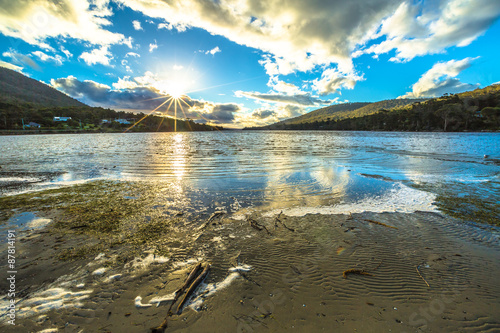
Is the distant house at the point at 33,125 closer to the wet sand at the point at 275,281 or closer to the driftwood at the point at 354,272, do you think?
the wet sand at the point at 275,281

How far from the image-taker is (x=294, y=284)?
417 centimetres

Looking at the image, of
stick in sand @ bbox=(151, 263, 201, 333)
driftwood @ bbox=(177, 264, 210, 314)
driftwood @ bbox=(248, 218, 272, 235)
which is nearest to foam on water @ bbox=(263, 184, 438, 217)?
driftwood @ bbox=(248, 218, 272, 235)

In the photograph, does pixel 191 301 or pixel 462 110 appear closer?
pixel 191 301

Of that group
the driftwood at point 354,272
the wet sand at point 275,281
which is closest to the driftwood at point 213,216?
the wet sand at point 275,281

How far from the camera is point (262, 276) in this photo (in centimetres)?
439

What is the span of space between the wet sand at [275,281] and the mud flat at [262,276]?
2cm

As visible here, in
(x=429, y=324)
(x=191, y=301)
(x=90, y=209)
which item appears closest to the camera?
(x=429, y=324)

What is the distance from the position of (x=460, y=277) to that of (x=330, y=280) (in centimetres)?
300

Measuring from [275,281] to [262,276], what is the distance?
0.32 meters

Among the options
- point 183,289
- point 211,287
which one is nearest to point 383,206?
point 211,287

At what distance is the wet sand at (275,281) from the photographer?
128 inches

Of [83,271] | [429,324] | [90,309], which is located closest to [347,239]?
[429,324]

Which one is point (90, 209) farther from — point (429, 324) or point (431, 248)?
point (431, 248)

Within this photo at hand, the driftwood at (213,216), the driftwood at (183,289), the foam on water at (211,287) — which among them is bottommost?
the foam on water at (211,287)
